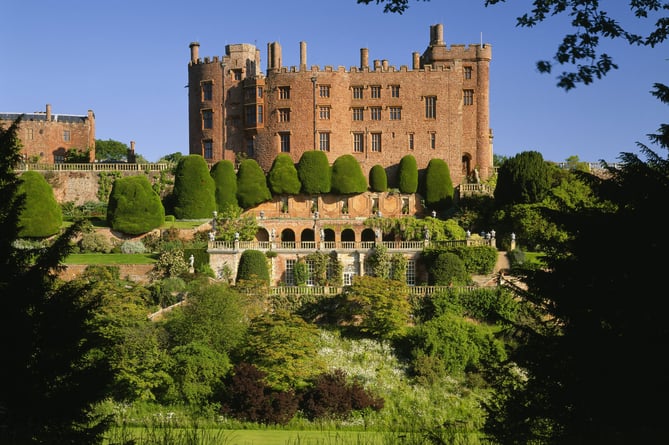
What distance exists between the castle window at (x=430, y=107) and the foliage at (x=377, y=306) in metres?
19.5

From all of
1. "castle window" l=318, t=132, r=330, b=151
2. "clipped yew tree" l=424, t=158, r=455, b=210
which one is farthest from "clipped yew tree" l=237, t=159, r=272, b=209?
"clipped yew tree" l=424, t=158, r=455, b=210

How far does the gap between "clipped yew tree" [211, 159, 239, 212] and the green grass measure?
7.90m

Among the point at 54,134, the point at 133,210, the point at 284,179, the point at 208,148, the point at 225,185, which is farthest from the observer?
the point at 54,134

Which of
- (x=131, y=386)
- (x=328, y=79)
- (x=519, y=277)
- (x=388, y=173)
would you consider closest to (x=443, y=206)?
(x=388, y=173)

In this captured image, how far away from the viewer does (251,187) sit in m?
57.7

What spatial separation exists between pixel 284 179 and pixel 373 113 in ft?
27.4

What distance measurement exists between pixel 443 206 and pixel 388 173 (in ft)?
16.7

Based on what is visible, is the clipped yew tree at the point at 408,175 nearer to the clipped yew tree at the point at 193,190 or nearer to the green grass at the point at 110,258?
the clipped yew tree at the point at 193,190

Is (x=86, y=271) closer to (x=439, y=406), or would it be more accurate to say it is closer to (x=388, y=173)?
(x=439, y=406)

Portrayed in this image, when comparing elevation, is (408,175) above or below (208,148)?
below

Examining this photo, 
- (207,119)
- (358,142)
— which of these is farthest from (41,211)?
(358,142)

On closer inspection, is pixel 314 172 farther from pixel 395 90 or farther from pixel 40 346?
pixel 40 346

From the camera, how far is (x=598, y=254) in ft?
42.9

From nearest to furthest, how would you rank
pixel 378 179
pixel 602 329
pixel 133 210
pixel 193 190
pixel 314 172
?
pixel 602 329
pixel 133 210
pixel 193 190
pixel 314 172
pixel 378 179
